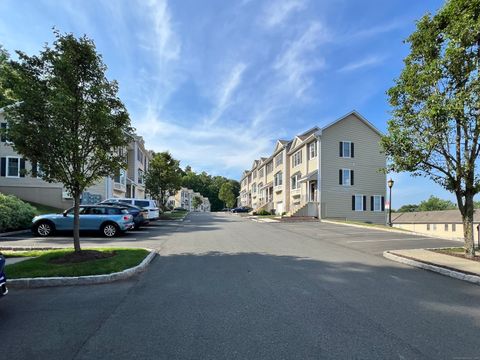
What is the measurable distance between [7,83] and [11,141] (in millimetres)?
1524

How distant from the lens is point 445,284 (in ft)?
26.3

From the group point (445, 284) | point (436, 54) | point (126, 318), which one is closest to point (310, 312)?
point (126, 318)

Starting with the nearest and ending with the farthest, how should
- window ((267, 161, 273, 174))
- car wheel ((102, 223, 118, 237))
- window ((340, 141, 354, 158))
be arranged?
car wheel ((102, 223, 118, 237)), window ((340, 141, 354, 158)), window ((267, 161, 273, 174))

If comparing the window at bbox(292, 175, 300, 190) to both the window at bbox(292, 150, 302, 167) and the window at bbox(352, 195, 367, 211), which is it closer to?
the window at bbox(292, 150, 302, 167)

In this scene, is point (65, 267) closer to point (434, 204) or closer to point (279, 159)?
point (279, 159)

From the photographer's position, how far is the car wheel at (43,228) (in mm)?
16500

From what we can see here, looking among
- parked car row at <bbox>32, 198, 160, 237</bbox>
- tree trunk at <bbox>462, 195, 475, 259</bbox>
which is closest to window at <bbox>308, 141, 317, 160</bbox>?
parked car row at <bbox>32, 198, 160, 237</bbox>

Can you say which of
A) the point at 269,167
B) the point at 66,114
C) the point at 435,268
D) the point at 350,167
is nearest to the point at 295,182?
the point at 350,167

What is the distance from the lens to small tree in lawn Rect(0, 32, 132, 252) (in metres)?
9.01

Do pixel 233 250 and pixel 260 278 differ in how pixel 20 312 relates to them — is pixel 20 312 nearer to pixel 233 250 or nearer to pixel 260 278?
pixel 260 278

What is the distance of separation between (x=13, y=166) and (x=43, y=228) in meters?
17.5

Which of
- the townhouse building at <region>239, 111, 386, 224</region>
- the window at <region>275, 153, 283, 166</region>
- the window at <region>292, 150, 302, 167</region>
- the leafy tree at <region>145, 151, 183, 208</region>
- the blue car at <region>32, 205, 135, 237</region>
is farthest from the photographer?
the window at <region>275, 153, 283, 166</region>

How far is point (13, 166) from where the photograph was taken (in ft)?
98.8

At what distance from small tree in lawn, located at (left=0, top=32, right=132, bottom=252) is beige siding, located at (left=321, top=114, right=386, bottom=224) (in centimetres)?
2643
